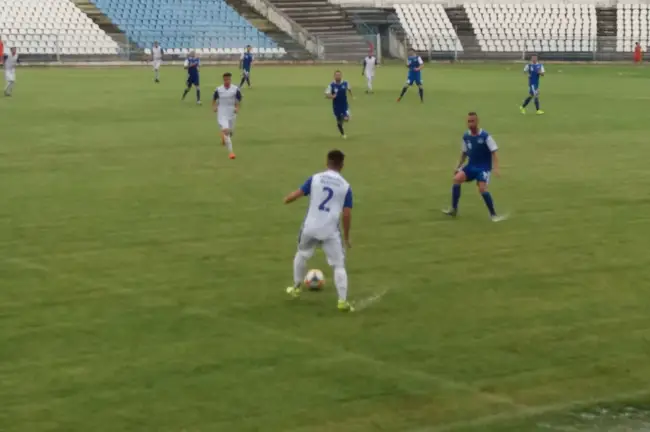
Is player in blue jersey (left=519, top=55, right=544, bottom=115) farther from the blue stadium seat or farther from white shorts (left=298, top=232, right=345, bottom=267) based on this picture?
the blue stadium seat

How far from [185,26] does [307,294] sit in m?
63.3

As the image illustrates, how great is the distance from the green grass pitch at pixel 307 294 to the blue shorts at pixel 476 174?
0.70 m

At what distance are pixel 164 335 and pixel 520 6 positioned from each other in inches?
2943

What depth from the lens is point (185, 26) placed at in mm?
74812

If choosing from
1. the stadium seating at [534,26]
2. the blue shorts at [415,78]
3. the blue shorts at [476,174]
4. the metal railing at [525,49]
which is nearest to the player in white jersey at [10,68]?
the blue shorts at [415,78]

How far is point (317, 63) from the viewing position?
72312mm

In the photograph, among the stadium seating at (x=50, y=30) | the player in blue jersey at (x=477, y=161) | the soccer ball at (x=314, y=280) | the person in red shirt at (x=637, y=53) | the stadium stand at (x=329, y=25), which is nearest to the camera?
the soccer ball at (x=314, y=280)

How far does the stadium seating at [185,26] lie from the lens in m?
73.2

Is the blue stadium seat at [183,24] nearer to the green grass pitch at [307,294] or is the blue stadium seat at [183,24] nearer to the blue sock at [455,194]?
the green grass pitch at [307,294]

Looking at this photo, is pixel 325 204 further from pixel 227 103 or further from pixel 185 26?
pixel 185 26

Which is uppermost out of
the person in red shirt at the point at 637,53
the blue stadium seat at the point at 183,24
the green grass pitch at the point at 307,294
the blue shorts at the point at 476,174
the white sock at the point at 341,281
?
the blue stadium seat at the point at 183,24

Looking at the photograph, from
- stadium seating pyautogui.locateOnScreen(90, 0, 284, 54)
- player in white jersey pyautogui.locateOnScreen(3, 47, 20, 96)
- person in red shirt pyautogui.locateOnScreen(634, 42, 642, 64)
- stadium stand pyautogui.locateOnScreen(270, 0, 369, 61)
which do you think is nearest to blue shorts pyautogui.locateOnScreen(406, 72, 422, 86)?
player in white jersey pyautogui.locateOnScreen(3, 47, 20, 96)

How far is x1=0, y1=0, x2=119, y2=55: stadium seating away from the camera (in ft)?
224

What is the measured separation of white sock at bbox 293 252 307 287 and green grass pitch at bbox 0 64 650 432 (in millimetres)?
326
